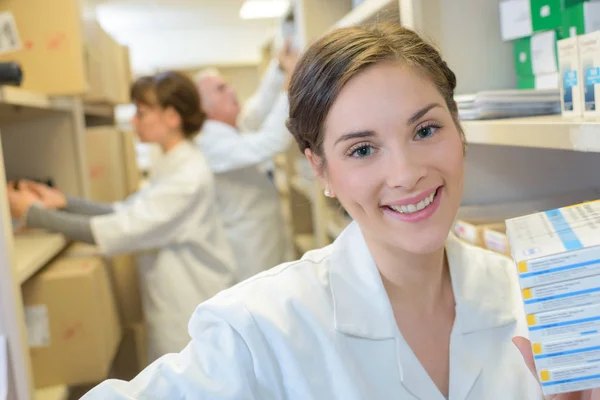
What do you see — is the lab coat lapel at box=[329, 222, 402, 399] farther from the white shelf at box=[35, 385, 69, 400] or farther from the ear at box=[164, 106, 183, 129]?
the ear at box=[164, 106, 183, 129]

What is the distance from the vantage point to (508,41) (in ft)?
4.65

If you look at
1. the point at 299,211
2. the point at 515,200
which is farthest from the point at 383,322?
the point at 299,211

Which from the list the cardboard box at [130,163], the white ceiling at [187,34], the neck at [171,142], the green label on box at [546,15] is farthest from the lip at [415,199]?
the white ceiling at [187,34]

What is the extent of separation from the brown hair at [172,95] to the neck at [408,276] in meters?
1.40

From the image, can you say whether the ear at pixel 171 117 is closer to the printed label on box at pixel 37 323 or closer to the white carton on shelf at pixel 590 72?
the printed label on box at pixel 37 323

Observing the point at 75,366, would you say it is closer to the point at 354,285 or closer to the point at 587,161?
the point at 354,285

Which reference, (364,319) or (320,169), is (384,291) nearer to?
(364,319)

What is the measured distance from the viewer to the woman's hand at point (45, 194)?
185cm

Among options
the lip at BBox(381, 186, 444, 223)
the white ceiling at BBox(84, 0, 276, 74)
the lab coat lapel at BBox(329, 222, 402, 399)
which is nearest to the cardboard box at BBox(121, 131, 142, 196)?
the lab coat lapel at BBox(329, 222, 402, 399)

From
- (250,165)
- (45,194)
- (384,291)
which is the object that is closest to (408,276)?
(384,291)

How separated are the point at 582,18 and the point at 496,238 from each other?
0.48 m

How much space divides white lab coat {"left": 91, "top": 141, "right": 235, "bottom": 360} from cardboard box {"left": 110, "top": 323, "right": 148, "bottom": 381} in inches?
9.0

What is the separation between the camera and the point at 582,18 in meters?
1.17

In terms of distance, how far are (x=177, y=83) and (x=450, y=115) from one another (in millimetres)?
1505
